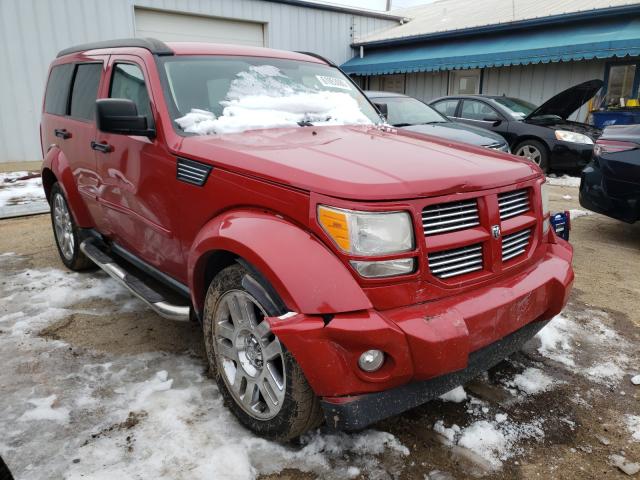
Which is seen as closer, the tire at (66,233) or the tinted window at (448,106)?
the tire at (66,233)

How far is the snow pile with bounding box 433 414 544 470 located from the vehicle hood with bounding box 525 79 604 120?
6790mm

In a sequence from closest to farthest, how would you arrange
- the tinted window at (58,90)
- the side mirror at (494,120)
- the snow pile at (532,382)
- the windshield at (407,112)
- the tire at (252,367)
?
1. the tire at (252,367)
2. the snow pile at (532,382)
3. the tinted window at (58,90)
4. the windshield at (407,112)
5. the side mirror at (494,120)

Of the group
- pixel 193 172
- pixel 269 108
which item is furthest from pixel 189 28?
pixel 193 172

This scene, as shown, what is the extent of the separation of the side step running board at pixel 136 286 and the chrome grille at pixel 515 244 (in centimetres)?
172

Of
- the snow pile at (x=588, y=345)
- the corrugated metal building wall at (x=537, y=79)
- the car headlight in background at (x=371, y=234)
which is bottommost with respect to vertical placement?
the snow pile at (x=588, y=345)

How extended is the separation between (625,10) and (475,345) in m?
13.6

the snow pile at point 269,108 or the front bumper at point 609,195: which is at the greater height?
the snow pile at point 269,108

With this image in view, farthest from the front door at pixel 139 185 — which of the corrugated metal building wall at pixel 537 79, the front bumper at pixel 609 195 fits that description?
the corrugated metal building wall at pixel 537 79

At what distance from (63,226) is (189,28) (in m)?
10.3

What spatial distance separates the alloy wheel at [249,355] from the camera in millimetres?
2230

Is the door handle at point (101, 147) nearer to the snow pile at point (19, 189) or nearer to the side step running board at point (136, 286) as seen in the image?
the side step running board at point (136, 286)

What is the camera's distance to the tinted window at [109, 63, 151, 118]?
3.12 meters

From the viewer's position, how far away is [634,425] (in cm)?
255

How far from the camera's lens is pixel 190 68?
10.3 ft
